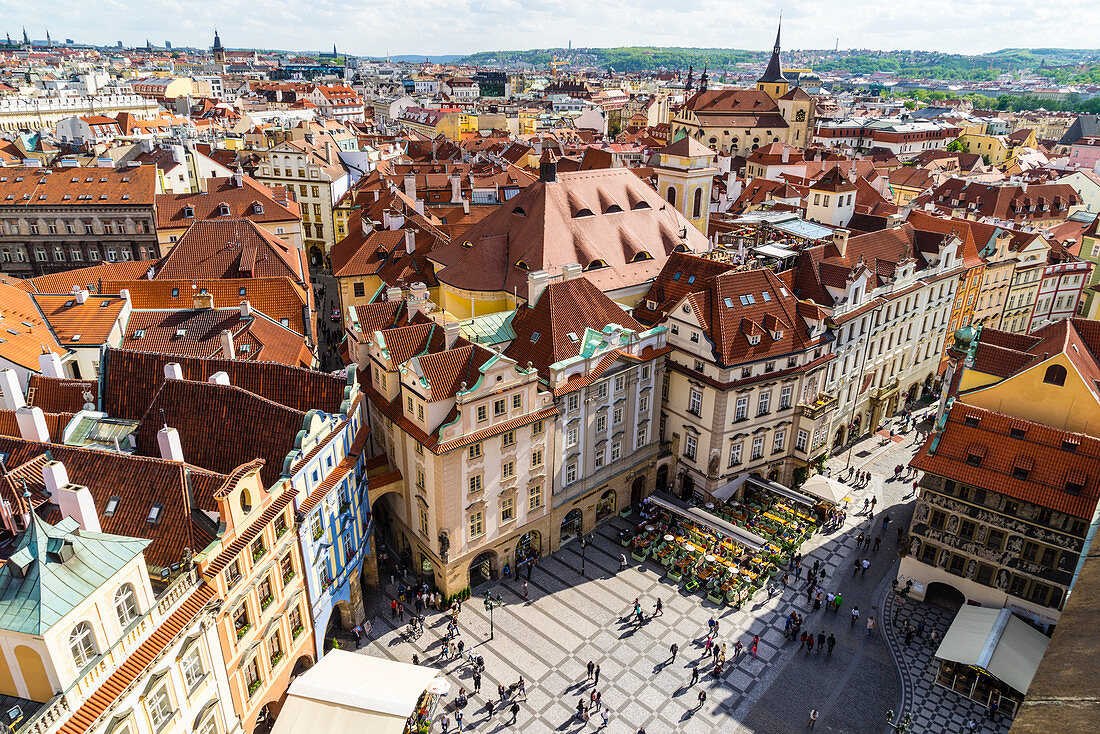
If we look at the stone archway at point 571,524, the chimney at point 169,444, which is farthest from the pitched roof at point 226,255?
the chimney at point 169,444

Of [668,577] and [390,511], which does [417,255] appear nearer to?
[390,511]

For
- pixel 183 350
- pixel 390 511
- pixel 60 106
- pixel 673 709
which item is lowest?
pixel 673 709

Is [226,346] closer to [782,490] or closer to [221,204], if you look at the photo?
[782,490]

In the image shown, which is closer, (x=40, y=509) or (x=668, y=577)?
(x=40, y=509)

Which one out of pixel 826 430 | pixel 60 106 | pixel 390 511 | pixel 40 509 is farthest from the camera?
pixel 60 106

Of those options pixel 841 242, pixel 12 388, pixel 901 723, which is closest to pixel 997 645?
pixel 901 723

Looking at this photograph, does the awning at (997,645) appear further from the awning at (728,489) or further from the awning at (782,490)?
the awning at (728,489)

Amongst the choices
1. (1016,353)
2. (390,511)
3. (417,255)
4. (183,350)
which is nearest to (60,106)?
(417,255)
